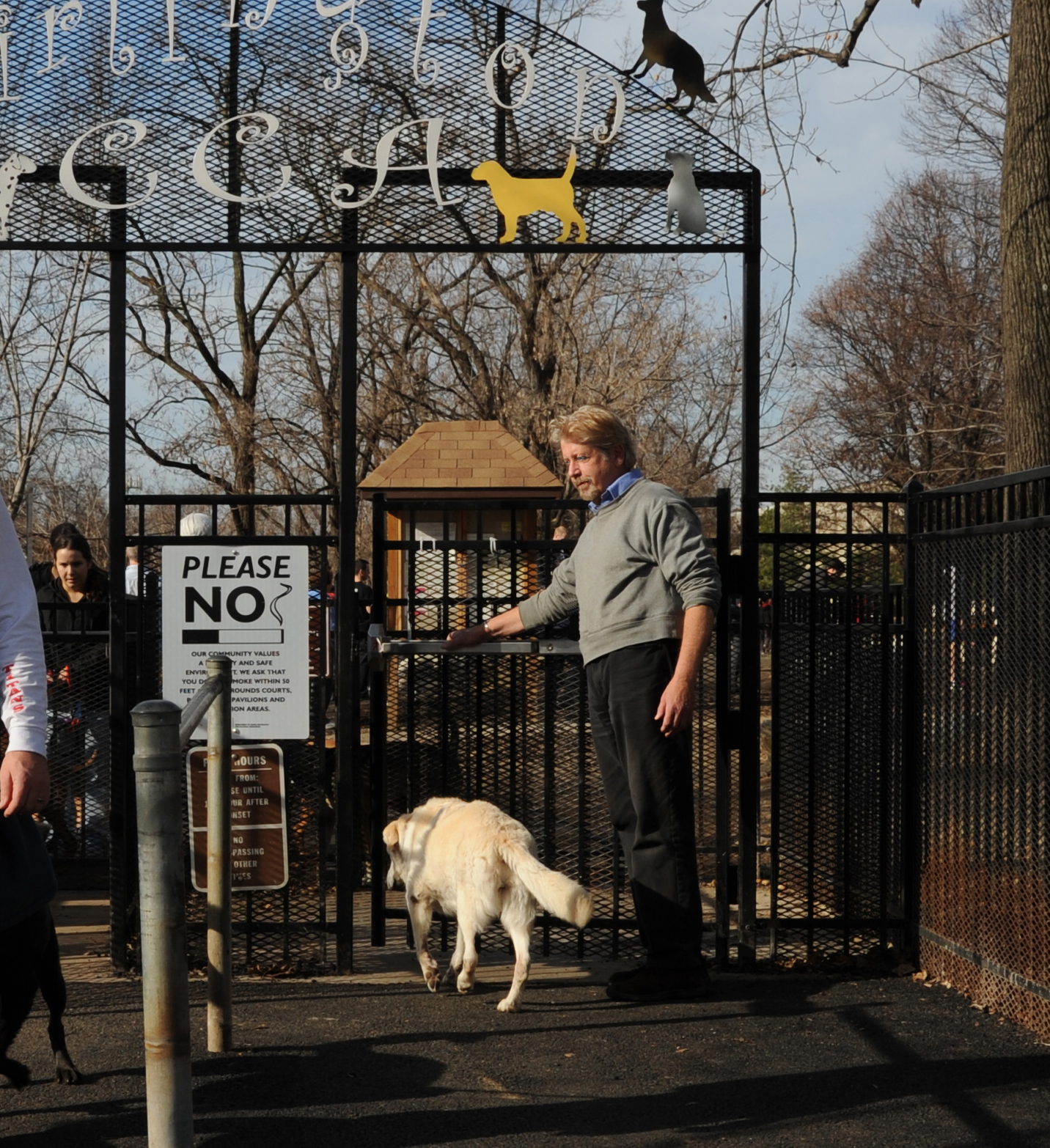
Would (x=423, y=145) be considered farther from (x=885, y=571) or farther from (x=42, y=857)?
(x=42, y=857)

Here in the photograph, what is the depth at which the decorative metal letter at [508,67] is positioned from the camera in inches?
238

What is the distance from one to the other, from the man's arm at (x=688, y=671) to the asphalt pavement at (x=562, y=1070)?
1178 millimetres

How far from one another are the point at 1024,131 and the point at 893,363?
133ft

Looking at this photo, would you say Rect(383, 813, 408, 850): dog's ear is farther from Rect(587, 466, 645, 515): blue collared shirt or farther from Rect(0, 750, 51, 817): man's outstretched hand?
Rect(0, 750, 51, 817): man's outstretched hand

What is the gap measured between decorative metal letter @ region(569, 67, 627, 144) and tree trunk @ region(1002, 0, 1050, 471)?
264cm

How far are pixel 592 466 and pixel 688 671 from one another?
0.98 meters

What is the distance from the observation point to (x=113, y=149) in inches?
239

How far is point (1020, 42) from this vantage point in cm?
759

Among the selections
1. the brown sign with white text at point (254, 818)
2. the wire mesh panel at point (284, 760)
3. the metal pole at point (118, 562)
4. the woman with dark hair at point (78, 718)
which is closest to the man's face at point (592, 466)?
the wire mesh panel at point (284, 760)

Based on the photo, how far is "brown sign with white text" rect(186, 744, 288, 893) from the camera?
612 centimetres

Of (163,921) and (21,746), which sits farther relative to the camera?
(21,746)

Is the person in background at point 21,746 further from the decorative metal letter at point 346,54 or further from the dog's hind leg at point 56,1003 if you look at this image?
the decorative metal letter at point 346,54

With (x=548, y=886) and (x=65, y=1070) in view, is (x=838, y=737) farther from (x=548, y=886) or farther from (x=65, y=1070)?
(x=65, y=1070)

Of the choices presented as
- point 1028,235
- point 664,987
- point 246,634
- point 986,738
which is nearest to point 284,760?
point 246,634
